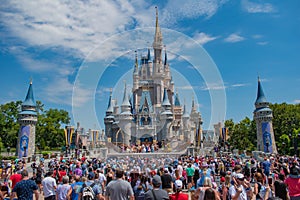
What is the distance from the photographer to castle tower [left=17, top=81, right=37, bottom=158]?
33.3 m

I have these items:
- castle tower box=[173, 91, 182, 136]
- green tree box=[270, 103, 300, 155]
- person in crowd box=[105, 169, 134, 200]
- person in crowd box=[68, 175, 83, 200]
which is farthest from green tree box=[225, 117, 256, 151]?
person in crowd box=[105, 169, 134, 200]

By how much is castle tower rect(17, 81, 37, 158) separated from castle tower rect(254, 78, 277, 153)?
30.3 meters

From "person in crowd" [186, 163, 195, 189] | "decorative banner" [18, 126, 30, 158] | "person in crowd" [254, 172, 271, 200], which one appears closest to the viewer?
"person in crowd" [254, 172, 271, 200]

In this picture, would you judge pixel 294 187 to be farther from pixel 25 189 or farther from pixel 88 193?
pixel 25 189

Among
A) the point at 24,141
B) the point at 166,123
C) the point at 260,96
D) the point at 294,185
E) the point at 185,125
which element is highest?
the point at 260,96

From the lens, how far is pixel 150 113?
54.2 metres

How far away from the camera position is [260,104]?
1449 inches

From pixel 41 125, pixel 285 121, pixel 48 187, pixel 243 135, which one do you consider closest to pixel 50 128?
pixel 41 125

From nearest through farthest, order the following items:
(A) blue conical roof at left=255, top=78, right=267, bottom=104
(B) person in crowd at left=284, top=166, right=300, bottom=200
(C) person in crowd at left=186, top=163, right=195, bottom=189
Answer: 1. (B) person in crowd at left=284, top=166, right=300, bottom=200
2. (C) person in crowd at left=186, top=163, right=195, bottom=189
3. (A) blue conical roof at left=255, top=78, right=267, bottom=104

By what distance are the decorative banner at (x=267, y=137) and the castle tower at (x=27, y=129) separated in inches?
1194

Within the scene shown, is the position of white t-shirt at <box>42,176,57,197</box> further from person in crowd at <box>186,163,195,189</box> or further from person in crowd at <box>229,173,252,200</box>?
person in crowd at <box>186,163,195,189</box>

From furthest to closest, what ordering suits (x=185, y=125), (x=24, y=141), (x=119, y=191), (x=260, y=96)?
(x=185, y=125)
(x=260, y=96)
(x=24, y=141)
(x=119, y=191)

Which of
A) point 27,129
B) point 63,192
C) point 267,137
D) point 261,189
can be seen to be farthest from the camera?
point 27,129

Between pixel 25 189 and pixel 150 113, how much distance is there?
160 feet
